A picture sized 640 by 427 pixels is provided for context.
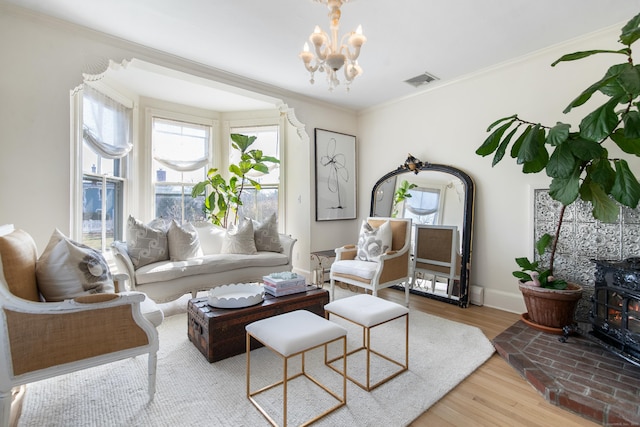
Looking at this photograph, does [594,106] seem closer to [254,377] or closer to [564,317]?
[564,317]

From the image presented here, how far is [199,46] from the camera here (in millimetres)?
2980

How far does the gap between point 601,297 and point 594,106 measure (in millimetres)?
1682

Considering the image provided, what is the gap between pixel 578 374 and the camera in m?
1.97

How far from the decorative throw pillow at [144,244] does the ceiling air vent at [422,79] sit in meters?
3.42

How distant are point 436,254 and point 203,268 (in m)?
2.75

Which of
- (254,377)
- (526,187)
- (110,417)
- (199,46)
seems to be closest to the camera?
(110,417)

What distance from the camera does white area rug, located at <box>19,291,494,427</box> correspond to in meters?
1.65

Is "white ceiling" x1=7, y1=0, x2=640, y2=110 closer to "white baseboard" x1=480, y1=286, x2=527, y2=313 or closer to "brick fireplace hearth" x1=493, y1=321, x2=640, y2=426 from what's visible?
"white baseboard" x1=480, y1=286, x2=527, y2=313

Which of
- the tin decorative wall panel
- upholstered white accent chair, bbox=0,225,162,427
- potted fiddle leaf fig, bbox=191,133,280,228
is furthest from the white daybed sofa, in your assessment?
the tin decorative wall panel

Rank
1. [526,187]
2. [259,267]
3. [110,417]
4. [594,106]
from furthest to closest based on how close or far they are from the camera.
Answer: [259,267], [526,187], [594,106], [110,417]

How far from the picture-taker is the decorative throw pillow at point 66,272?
1722 mm

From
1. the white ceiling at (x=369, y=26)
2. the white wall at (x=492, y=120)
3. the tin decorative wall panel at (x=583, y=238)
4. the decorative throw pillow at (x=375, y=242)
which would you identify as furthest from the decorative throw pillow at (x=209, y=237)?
the tin decorative wall panel at (x=583, y=238)

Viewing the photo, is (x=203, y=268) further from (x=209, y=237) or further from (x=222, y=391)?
(x=222, y=391)

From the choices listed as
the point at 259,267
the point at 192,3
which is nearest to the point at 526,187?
the point at 259,267
